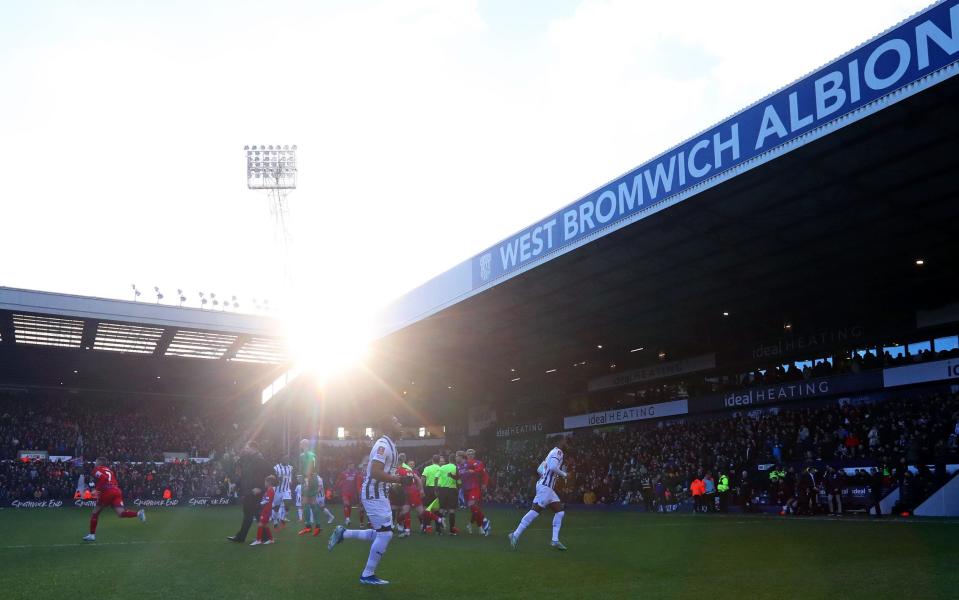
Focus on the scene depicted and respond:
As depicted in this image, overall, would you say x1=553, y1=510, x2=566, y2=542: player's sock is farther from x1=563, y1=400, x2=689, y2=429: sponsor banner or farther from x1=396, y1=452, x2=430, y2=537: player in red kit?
x1=563, y1=400, x2=689, y2=429: sponsor banner

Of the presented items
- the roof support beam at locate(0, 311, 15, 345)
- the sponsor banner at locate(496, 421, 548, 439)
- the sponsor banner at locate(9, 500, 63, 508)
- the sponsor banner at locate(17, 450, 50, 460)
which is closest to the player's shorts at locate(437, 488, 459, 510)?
the roof support beam at locate(0, 311, 15, 345)

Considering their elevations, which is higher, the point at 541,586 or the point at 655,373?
the point at 655,373

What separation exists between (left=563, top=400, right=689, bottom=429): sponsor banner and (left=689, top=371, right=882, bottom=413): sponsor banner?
3.63 feet

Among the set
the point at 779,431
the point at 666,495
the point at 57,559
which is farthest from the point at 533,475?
the point at 57,559

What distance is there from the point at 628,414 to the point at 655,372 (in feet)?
8.62

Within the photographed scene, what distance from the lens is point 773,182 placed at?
62.8ft

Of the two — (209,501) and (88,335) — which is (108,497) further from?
(88,335)

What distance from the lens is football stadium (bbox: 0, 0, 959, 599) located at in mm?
11000

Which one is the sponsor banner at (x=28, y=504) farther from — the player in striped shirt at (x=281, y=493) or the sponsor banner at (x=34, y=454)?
the player in striped shirt at (x=281, y=493)

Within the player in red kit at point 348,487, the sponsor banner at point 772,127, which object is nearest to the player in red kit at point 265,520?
the player in red kit at point 348,487

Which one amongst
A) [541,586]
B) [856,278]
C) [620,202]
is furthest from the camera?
[856,278]

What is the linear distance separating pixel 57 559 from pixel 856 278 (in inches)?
976

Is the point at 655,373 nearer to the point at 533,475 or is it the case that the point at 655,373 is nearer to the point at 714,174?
the point at 533,475

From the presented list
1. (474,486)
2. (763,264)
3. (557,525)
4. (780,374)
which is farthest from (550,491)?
(780,374)
